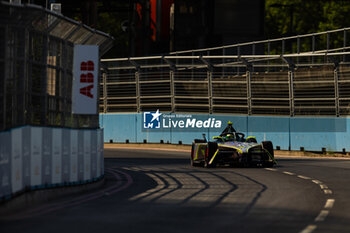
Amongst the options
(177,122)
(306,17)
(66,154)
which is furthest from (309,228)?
(306,17)

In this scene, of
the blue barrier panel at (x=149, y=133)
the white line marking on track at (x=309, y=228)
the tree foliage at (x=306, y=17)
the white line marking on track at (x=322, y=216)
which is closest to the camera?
the white line marking on track at (x=309, y=228)

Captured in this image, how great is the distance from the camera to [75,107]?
672 inches

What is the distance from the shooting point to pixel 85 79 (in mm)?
17203

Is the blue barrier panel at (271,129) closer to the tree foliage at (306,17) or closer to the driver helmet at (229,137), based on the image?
the driver helmet at (229,137)

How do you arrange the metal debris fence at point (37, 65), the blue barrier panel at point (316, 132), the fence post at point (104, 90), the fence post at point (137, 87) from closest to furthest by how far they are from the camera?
Answer: 1. the metal debris fence at point (37, 65)
2. the blue barrier panel at point (316, 132)
3. the fence post at point (137, 87)
4. the fence post at point (104, 90)

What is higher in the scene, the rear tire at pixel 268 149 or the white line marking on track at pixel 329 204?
the rear tire at pixel 268 149

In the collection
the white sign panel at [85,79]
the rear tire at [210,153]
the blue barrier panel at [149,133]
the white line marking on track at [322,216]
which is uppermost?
the white sign panel at [85,79]

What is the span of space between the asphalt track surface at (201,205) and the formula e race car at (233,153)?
6.97 feet

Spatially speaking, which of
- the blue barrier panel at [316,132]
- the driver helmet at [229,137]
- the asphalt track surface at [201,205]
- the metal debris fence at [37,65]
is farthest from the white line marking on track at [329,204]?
the blue barrier panel at [316,132]

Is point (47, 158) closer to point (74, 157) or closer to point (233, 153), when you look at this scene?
point (74, 157)

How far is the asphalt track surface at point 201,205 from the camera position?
11.4 m

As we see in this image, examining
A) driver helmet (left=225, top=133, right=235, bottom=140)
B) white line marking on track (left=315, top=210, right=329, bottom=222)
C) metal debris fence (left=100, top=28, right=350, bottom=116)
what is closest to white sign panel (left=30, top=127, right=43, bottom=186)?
white line marking on track (left=315, top=210, right=329, bottom=222)

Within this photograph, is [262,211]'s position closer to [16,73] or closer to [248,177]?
[16,73]

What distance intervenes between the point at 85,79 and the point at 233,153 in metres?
9.38
